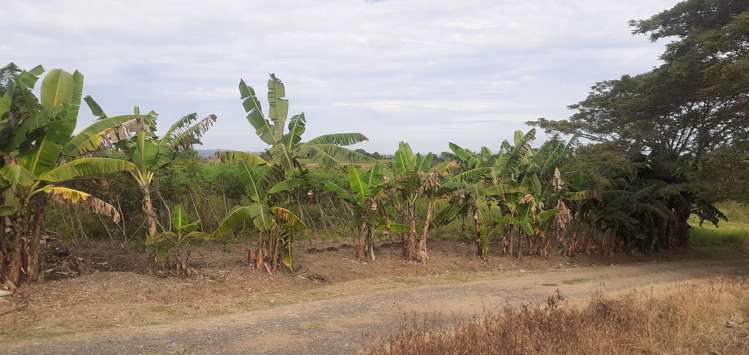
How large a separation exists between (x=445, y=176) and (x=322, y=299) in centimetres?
608

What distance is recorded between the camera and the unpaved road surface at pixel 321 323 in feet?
21.9

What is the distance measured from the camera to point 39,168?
909 cm

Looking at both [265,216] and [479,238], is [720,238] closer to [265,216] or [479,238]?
[479,238]

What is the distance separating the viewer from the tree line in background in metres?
9.18

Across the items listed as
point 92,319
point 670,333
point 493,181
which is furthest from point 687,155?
point 92,319

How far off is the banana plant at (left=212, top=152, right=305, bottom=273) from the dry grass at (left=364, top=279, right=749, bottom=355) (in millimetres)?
3986

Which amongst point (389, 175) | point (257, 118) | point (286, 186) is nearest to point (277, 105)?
point (257, 118)

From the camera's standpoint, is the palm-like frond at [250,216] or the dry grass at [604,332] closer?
the dry grass at [604,332]

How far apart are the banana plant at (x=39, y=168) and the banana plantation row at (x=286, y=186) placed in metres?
0.02

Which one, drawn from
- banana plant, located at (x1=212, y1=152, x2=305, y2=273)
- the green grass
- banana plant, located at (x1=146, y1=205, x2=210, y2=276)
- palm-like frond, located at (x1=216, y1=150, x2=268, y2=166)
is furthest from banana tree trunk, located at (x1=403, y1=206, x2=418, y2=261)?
the green grass

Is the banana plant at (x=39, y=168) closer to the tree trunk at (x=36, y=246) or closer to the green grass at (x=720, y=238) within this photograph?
the tree trunk at (x=36, y=246)

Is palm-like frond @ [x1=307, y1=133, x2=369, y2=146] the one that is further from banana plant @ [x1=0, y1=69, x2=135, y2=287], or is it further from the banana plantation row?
banana plant @ [x1=0, y1=69, x2=135, y2=287]

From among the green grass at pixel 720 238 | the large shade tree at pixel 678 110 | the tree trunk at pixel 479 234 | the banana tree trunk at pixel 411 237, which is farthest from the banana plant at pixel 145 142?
the green grass at pixel 720 238

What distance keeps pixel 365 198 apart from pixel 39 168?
646cm
